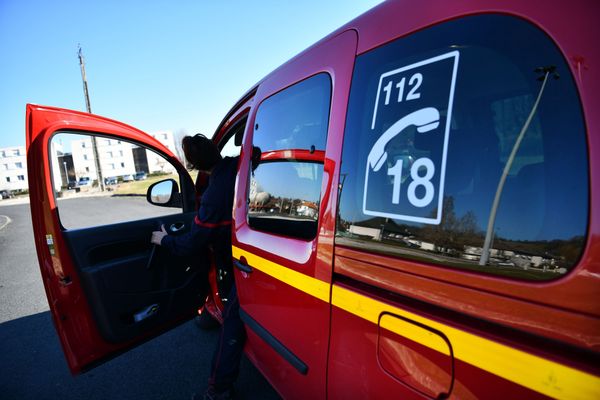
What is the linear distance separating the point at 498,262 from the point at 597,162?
0.92 feet

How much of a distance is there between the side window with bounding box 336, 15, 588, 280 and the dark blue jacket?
126cm

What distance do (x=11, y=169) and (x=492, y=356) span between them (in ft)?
199

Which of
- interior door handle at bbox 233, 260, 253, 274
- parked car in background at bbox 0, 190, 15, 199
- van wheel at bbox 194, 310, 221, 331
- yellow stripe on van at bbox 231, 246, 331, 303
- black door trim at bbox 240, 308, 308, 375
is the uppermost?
yellow stripe on van at bbox 231, 246, 331, 303

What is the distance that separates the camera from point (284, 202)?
4.74 ft

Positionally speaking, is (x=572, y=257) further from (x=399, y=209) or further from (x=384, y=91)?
(x=384, y=91)

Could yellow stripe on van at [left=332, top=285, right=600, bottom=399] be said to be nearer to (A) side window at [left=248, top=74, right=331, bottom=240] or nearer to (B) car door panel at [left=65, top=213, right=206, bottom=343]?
(A) side window at [left=248, top=74, right=331, bottom=240]

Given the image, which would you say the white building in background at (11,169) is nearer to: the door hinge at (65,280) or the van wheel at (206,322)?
the van wheel at (206,322)

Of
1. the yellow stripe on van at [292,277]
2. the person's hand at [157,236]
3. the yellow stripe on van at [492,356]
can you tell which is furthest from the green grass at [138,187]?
the yellow stripe on van at [492,356]

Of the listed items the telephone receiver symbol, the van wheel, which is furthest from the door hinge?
the telephone receiver symbol

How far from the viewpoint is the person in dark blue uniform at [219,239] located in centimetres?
195

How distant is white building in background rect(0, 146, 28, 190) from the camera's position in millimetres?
40656

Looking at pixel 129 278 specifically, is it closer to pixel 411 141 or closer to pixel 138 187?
pixel 138 187

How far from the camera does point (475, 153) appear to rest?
2.36ft

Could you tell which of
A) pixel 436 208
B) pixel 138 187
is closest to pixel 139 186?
pixel 138 187
